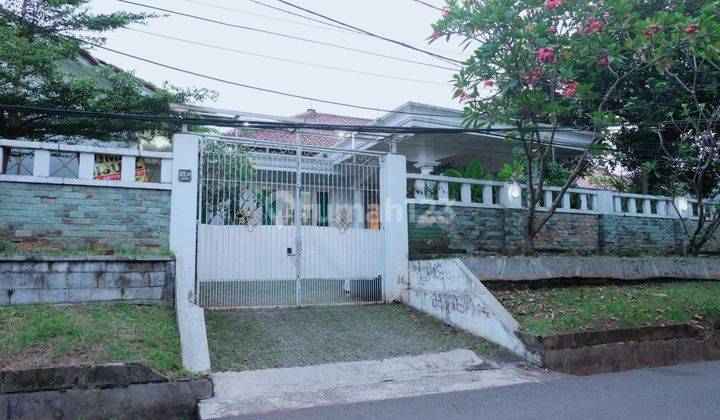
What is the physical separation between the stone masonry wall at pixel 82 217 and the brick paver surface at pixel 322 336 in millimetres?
1599

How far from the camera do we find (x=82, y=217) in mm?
6820

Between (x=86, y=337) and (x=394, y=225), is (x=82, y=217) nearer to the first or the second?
(x=86, y=337)

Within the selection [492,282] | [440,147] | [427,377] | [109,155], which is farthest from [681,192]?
[109,155]

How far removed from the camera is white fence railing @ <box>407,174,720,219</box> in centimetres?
916

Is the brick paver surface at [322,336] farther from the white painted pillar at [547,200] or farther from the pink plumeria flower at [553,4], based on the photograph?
the pink plumeria flower at [553,4]

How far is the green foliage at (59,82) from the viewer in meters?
8.98

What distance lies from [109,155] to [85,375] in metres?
3.78

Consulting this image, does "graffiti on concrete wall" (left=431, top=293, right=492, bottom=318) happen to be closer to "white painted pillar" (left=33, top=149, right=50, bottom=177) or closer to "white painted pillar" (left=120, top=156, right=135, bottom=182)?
"white painted pillar" (left=120, top=156, right=135, bottom=182)

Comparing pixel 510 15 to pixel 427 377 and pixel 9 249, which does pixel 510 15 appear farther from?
pixel 9 249

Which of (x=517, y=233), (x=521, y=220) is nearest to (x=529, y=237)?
(x=517, y=233)

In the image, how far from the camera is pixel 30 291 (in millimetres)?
5734

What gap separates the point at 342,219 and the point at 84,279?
4.00 m

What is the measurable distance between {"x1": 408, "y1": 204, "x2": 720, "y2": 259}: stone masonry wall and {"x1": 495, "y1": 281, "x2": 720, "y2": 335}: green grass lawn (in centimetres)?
164

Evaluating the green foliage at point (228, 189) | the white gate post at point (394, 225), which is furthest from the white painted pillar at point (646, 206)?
the green foliage at point (228, 189)
